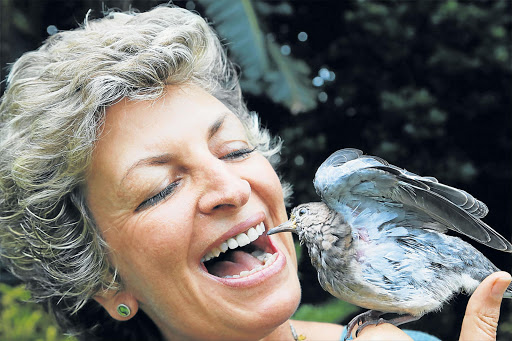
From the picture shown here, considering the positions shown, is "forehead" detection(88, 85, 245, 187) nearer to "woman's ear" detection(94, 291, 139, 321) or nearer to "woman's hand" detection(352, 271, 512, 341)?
"woman's ear" detection(94, 291, 139, 321)

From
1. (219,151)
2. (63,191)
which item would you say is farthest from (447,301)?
(63,191)

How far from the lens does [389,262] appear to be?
5.13 feet

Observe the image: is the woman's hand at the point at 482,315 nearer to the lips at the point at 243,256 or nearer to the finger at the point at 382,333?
the finger at the point at 382,333

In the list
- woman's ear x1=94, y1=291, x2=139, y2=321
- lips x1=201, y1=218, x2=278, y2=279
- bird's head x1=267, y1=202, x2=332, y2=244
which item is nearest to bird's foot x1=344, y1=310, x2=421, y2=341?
bird's head x1=267, y1=202, x2=332, y2=244

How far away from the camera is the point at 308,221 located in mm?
1733

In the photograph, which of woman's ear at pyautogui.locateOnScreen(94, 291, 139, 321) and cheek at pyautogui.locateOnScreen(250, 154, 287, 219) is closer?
cheek at pyautogui.locateOnScreen(250, 154, 287, 219)

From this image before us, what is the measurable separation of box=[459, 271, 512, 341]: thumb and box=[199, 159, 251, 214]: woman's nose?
0.86 meters

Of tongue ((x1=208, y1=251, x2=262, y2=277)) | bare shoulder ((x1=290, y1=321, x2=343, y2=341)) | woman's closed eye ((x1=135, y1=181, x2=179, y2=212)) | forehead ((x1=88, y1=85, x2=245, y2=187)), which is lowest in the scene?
bare shoulder ((x1=290, y1=321, x2=343, y2=341))

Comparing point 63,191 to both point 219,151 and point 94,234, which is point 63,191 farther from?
point 219,151

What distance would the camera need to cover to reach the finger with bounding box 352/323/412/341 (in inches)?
60.7

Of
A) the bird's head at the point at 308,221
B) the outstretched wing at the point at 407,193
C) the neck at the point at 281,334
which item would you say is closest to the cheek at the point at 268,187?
the bird's head at the point at 308,221

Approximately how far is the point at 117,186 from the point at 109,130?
231mm

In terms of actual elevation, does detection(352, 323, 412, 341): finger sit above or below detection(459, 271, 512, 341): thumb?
below

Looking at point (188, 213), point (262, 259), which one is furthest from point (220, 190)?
point (262, 259)
